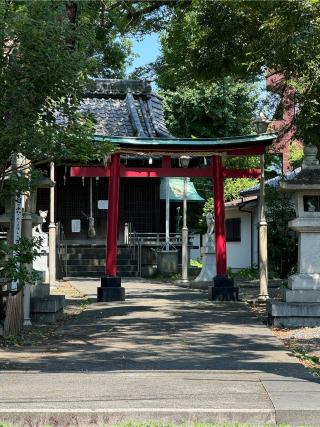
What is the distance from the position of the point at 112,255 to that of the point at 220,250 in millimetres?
2804

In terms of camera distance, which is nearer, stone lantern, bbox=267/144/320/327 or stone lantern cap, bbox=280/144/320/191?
stone lantern, bbox=267/144/320/327

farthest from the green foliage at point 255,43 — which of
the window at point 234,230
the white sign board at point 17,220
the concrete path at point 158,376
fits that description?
the window at point 234,230

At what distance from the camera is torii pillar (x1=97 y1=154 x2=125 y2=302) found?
1695cm

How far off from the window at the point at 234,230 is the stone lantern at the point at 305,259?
20.8 meters

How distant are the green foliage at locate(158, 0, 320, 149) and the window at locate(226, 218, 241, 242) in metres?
17.1

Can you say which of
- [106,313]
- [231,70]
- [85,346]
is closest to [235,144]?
[231,70]

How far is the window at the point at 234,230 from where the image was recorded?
3417 cm

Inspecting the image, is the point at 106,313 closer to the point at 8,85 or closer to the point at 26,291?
the point at 26,291

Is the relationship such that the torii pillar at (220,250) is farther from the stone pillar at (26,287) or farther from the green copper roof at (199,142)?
the stone pillar at (26,287)

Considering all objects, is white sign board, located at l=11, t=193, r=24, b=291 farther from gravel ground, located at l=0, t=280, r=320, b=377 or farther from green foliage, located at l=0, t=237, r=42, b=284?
gravel ground, located at l=0, t=280, r=320, b=377

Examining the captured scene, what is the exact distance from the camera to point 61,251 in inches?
1134

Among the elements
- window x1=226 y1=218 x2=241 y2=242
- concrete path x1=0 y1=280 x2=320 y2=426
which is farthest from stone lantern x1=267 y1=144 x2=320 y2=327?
window x1=226 y1=218 x2=241 y2=242

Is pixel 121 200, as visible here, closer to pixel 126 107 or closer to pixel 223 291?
pixel 126 107

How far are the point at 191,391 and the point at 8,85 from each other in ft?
17.1
